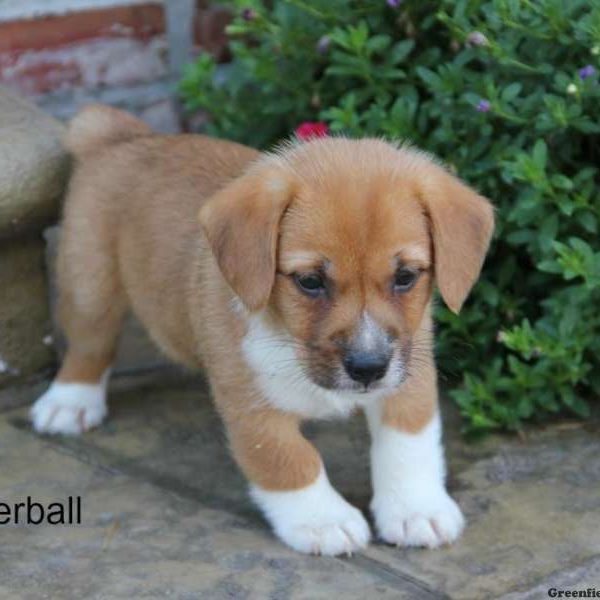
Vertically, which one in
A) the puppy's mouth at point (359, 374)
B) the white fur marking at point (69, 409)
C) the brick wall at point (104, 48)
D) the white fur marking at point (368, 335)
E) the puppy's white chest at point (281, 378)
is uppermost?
the white fur marking at point (368, 335)

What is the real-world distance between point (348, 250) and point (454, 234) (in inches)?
14.6

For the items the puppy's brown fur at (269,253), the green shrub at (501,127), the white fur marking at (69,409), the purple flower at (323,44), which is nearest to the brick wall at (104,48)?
the green shrub at (501,127)

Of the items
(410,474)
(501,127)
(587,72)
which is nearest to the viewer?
(410,474)

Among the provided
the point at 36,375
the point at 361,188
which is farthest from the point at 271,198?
the point at 36,375

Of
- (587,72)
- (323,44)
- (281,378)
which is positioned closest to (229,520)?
(281,378)

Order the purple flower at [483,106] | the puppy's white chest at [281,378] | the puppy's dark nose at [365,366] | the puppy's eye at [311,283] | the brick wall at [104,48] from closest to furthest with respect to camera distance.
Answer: the puppy's dark nose at [365,366], the puppy's eye at [311,283], the puppy's white chest at [281,378], the purple flower at [483,106], the brick wall at [104,48]

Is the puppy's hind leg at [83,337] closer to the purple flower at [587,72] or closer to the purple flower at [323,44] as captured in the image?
the purple flower at [323,44]

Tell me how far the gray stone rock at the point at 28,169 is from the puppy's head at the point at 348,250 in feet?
4.31

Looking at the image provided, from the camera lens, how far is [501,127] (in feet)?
15.9

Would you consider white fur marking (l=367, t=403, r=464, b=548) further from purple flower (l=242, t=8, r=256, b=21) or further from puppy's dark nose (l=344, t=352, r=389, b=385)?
purple flower (l=242, t=8, r=256, b=21)

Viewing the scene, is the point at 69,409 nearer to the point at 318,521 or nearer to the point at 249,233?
the point at 318,521

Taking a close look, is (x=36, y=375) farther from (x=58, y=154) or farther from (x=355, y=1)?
(x=355, y=1)

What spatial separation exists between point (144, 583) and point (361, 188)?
1.28m

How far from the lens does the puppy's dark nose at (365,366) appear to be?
11.8 ft
